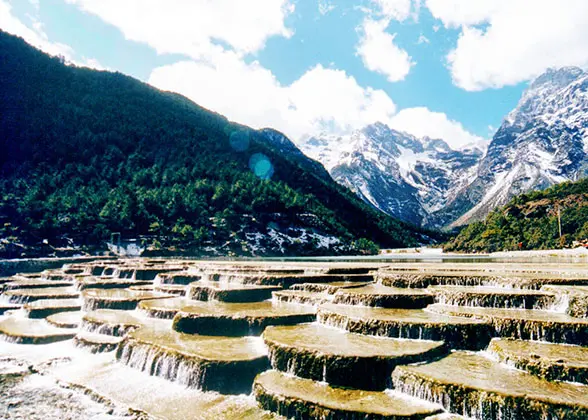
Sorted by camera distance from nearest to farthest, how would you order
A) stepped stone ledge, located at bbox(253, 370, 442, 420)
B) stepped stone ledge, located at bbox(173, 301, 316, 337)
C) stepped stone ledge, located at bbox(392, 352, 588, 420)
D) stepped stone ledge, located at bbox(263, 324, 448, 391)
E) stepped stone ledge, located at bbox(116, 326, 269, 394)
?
stepped stone ledge, located at bbox(392, 352, 588, 420), stepped stone ledge, located at bbox(253, 370, 442, 420), stepped stone ledge, located at bbox(263, 324, 448, 391), stepped stone ledge, located at bbox(116, 326, 269, 394), stepped stone ledge, located at bbox(173, 301, 316, 337)

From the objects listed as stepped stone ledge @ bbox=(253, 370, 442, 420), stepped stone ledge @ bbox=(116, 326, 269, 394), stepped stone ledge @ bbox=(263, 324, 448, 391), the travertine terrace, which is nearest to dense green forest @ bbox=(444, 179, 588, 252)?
the travertine terrace

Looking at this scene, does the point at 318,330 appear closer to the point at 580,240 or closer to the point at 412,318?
the point at 412,318

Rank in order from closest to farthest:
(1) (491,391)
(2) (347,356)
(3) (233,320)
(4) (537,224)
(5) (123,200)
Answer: (1) (491,391)
(2) (347,356)
(3) (233,320)
(4) (537,224)
(5) (123,200)

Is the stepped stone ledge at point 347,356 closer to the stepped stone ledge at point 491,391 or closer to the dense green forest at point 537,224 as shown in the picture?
the stepped stone ledge at point 491,391

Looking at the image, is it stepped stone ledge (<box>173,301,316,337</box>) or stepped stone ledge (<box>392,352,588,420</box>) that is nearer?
stepped stone ledge (<box>392,352,588,420</box>)

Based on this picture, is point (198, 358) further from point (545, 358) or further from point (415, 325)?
point (545, 358)

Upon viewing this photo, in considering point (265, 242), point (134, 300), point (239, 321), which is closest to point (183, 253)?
point (265, 242)

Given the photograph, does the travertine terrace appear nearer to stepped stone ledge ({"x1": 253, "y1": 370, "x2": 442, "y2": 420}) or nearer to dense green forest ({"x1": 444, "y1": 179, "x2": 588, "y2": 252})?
stepped stone ledge ({"x1": 253, "y1": 370, "x2": 442, "y2": 420})

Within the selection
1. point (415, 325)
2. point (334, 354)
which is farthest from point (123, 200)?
point (334, 354)
